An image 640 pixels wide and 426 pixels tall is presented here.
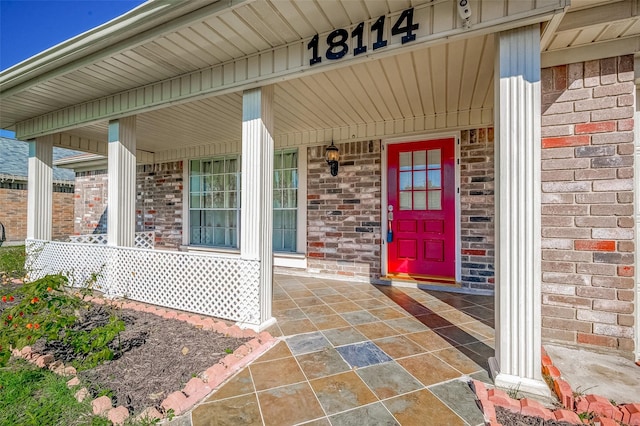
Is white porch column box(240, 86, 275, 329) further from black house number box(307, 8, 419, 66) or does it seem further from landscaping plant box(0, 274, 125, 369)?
landscaping plant box(0, 274, 125, 369)

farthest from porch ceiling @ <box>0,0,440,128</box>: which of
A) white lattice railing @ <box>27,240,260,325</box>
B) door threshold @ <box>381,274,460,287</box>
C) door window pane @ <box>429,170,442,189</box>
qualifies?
door threshold @ <box>381,274,460,287</box>

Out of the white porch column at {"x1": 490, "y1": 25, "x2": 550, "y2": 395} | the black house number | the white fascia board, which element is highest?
the black house number

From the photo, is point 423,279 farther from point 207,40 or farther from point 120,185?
point 120,185

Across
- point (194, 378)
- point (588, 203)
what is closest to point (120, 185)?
point (194, 378)

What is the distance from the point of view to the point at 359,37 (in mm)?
2275

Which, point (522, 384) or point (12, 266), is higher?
point (12, 266)

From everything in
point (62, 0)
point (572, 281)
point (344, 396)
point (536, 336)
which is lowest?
point (344, 396)

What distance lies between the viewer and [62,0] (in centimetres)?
414

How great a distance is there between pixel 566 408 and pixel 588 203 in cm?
148

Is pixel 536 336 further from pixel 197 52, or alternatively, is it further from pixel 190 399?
pixel 197 52

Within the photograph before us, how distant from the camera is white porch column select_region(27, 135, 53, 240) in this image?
15.8 feet

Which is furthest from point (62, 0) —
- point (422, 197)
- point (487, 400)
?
point (487, 400)

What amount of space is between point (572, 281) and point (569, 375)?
717mm

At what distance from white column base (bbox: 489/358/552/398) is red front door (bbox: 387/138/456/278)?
2.44 meters
